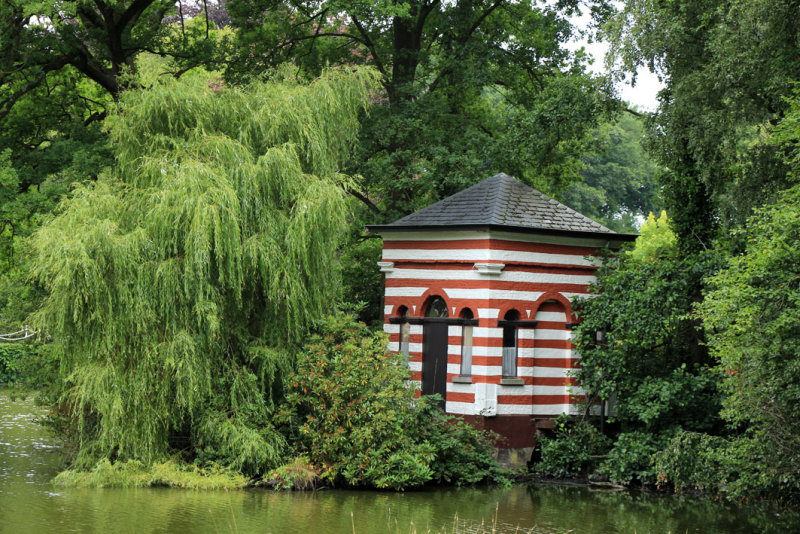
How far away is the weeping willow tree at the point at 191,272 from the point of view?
16438mm

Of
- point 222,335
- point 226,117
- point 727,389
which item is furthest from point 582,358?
point 226,117

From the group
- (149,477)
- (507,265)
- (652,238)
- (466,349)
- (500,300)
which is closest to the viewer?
(149,477)

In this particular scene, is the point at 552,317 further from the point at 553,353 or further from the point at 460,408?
the point at 460,408

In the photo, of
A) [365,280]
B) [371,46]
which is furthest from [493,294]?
[371,46]

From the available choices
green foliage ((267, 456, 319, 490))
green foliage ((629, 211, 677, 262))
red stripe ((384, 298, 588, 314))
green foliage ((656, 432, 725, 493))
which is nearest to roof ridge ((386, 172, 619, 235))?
red stripe ((384, 298, 588, 314))

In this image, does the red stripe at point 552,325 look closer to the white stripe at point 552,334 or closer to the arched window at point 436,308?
the white stripe at point 552,334

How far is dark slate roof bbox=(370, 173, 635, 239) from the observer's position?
65.3 ft

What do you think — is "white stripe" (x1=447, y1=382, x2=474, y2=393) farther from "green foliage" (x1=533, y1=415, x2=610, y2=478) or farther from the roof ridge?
the roof ridge

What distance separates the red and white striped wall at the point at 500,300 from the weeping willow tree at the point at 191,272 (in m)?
2.46

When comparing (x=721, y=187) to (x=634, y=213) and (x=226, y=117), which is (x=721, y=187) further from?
(x=634, y=213)

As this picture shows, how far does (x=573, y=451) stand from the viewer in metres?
19.4

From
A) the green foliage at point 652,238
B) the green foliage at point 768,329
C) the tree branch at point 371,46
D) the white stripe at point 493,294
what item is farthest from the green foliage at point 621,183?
the green foliage at point 768,329

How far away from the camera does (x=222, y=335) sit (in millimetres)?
17453

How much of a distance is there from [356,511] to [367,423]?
7.50 feet
